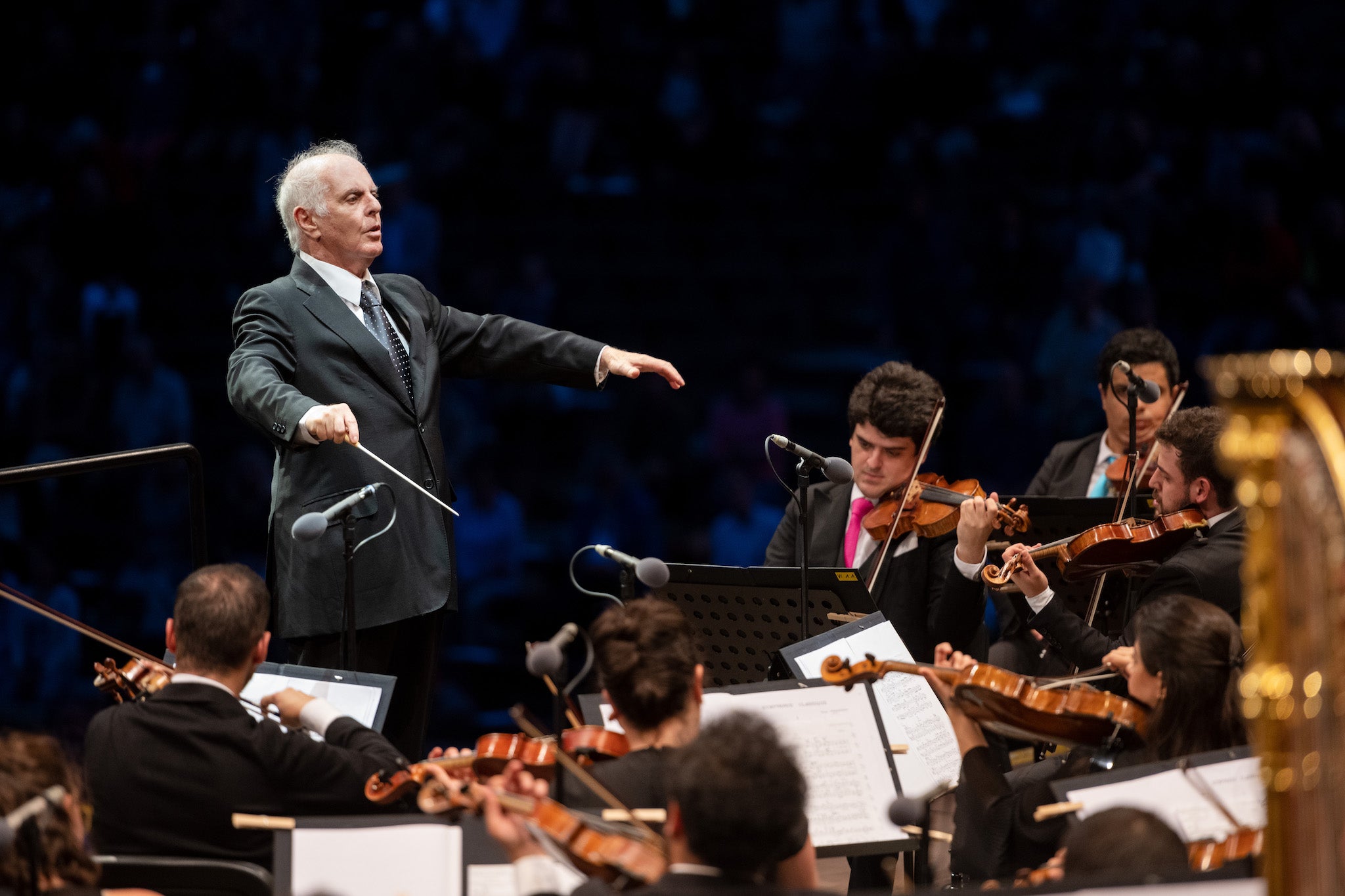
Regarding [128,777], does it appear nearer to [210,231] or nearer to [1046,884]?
[1046,884]

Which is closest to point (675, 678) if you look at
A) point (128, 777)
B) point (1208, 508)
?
point (128, 777)

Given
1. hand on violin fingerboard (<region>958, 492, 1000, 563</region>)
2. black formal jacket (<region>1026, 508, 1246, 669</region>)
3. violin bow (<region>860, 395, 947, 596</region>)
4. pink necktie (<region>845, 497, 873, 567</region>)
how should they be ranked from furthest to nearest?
pink necktie (<region>845, 497, 873, 567</region>) → violin bow (<region>860, 395, 947, 596</region>) → hand on violin fingerboard (<region>958, 492, 1000, 563</region>) → black formal jacket (<region>1026, 508, 1246, 669</region>)

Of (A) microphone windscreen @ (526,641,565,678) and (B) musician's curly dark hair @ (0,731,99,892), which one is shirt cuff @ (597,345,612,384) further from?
(B) musician's curly dark hair @ (0,731,99,892)

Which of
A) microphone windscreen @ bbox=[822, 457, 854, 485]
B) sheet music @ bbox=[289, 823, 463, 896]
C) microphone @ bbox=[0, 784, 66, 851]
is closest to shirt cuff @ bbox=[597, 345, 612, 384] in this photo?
microphone windscreen @ bbox=[822, 457, 854, 485]

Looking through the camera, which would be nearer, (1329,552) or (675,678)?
(1329,552)

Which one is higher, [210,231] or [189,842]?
[210,231]

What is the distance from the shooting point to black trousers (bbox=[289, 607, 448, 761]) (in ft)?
12.3

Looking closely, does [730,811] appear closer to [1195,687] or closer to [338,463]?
[1195,687]

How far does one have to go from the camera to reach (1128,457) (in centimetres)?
420

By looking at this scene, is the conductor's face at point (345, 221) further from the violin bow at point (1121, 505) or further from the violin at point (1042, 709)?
the violin bow at point (1121, 505)

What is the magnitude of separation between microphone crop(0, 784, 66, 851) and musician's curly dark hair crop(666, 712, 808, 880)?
37.4 inches

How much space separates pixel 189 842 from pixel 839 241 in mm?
6100

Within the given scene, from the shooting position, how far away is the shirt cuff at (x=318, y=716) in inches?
117

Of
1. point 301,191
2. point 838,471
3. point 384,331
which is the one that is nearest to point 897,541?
point 838,471
